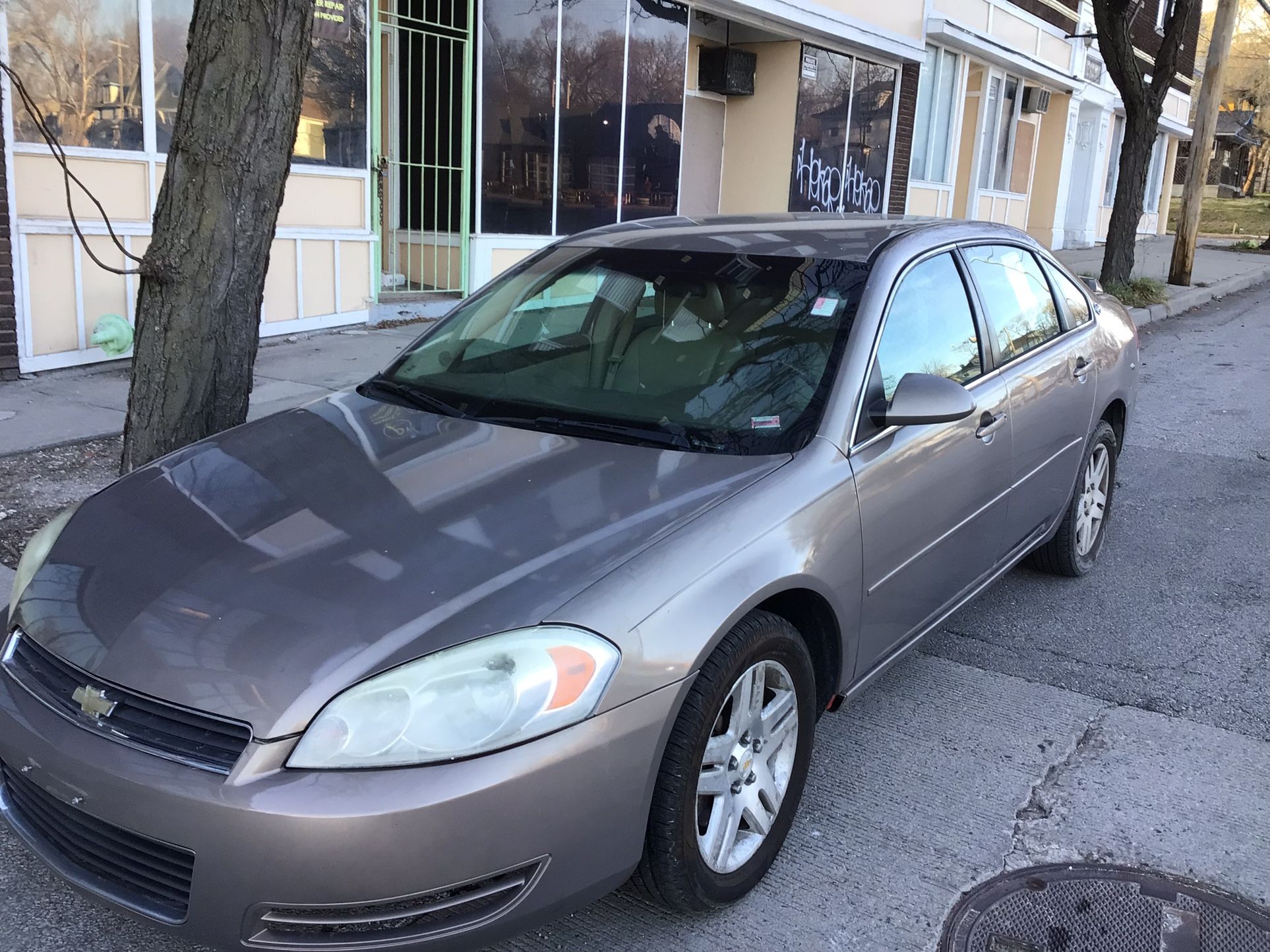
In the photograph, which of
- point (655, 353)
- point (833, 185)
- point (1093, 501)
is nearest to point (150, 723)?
point (655, 353)

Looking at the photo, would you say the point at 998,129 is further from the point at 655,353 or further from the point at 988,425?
the point at 655,353

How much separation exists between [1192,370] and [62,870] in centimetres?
1060

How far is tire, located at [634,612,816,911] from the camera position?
7.74 feet

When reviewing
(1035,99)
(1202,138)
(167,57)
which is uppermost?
(1035,99)

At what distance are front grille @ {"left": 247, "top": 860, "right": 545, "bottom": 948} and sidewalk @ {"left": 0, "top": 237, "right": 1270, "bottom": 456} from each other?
4.60 m

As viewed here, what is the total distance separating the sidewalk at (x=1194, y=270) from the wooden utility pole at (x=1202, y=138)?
503 mm

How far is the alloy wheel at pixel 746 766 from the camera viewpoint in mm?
2529

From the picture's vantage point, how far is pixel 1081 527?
482 centimetres

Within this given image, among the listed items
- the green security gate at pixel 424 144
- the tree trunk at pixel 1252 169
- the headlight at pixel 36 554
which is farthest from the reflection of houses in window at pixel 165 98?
the tree trunk at pixel 1252 169

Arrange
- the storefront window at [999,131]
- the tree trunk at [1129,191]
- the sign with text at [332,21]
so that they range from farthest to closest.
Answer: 1. the storefront window at [999,131]
2. the tree trunk at [1129,191]
3. the sign with text at [332,21]

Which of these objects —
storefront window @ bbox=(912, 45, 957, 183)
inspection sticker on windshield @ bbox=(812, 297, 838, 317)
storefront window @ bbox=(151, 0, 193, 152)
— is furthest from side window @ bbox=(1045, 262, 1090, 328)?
storefront window @ bbox=(912, 45, 957, 183)

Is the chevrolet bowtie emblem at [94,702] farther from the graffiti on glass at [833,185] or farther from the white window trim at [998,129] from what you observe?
the white window trim at [998,129]

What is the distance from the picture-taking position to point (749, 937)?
2576 mm

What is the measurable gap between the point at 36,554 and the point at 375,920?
1418mm
